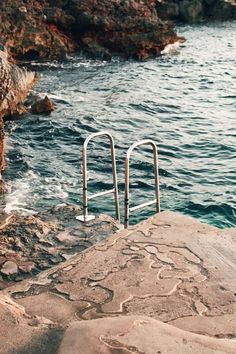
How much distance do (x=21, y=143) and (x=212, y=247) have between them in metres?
10.4

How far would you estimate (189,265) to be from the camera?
6.02 metres

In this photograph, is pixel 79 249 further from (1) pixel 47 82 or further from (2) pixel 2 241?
(1) pixel 47 82

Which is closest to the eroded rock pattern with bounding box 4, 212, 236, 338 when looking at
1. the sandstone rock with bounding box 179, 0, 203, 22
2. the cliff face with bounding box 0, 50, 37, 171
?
the cliff face with bounding box 0, 50, 37, 171

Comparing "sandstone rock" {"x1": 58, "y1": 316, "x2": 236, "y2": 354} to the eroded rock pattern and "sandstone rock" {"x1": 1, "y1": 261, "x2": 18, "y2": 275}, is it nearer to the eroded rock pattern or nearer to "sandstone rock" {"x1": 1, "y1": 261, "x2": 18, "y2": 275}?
the eroded rock pattern

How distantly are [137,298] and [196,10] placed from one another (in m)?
46.1

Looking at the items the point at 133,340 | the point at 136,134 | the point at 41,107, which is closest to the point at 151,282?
the point at 133,340

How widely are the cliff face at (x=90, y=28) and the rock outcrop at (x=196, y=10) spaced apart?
45.3ft

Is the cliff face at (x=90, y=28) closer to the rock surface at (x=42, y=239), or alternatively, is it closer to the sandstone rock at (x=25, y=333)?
the rock surface at (x=42, y=239)

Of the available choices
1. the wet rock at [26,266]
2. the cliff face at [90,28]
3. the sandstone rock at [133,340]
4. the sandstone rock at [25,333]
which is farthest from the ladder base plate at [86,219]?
the cliff face at [90,28]

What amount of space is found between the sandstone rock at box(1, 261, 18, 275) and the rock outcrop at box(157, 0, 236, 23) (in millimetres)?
42479

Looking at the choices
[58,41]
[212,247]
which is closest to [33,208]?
[212,247]

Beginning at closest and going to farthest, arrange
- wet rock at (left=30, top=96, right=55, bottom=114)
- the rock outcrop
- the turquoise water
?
the turquoise water
wet rock at (left=30, top=96, right=55, bottom=114)
the rock outcrop

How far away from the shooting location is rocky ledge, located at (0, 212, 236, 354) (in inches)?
159

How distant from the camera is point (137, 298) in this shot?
530 cm
